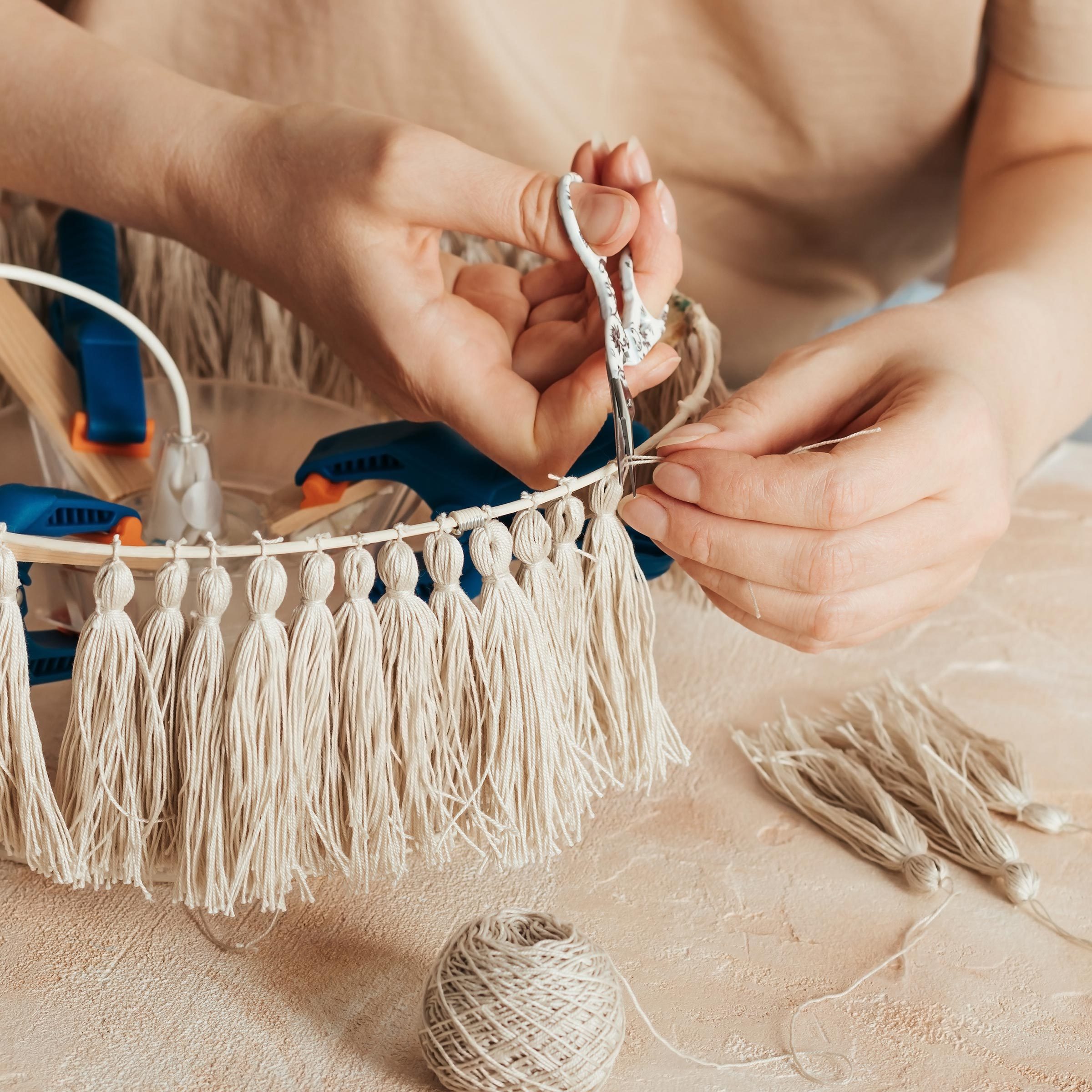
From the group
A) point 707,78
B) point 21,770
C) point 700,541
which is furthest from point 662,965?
point 707,78

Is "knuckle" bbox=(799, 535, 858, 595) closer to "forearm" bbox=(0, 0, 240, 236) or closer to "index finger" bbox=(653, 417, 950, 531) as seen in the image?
"index finger" bbox=(653, 417, 950, 531)

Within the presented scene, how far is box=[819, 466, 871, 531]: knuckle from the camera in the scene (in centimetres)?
51

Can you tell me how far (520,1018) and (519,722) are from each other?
13cm

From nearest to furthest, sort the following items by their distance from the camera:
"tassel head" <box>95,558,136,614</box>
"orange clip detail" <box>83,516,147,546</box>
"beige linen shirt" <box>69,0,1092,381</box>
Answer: "tassel head" <box>95,558,136,614</box>
"orange clip detail" <box>83,516,147,546</box>
"beige linen shirt" <box>69,0,1092,381</box>

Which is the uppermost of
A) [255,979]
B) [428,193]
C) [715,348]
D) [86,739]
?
[428,193]

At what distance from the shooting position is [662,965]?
562 mm

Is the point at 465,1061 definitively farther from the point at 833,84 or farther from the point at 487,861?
the point at 833,84

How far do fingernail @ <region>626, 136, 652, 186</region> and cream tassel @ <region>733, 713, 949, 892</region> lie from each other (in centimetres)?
34

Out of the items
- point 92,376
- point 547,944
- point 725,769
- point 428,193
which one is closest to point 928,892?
point 725,769

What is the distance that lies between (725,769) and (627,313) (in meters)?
0.28

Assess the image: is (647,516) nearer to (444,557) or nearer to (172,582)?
(444,557)

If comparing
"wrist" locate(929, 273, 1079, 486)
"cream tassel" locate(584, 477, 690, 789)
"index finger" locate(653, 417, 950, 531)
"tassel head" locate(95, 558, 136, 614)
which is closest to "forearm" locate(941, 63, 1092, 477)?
"wrist" locate(929, 273, 1079, 486)

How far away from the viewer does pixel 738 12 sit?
2.85 ft

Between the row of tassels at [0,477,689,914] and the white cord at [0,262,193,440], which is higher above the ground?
the white cord at [0,262,193,440]
